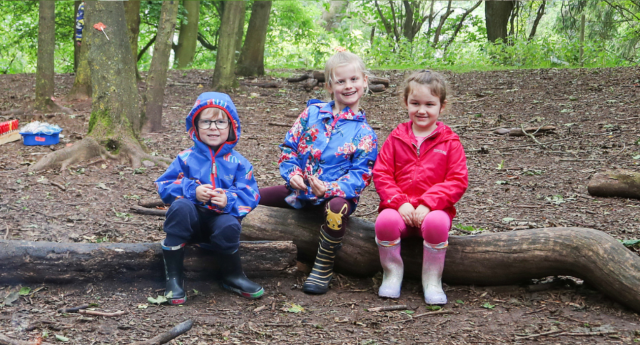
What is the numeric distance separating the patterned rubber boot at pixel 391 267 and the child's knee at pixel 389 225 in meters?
0.05

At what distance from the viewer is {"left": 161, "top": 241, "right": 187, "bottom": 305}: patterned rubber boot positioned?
3.34 meters

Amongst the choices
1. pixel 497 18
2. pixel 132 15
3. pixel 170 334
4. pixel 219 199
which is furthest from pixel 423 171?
pixel 497 18

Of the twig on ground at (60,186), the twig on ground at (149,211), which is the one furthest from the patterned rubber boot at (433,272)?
the twig on ground at (60,186)

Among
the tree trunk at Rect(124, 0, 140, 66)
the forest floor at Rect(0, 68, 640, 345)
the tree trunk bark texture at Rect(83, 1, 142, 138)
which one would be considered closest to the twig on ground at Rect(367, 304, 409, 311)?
the forest floor at Rect(0, 68, 640, 345)

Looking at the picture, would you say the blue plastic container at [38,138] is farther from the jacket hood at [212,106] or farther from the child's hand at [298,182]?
the child's hand at [298,182]

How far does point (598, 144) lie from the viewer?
23.9ft

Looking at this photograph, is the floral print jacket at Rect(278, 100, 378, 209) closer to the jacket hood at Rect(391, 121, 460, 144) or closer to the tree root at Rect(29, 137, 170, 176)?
the jacket hood at Rect(391, 121, 460, 144)

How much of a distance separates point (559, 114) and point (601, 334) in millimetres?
6673

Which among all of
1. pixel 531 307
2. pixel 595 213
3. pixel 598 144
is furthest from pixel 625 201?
pixel 531 307

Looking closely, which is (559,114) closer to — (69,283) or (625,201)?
(625,201)

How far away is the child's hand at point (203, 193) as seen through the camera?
10.8ft

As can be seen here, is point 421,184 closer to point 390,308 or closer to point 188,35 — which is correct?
point 390,308

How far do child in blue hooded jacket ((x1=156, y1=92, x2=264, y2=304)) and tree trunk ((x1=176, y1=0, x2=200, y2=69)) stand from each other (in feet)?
49.8

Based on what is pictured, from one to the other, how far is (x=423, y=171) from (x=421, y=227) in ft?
1.26
